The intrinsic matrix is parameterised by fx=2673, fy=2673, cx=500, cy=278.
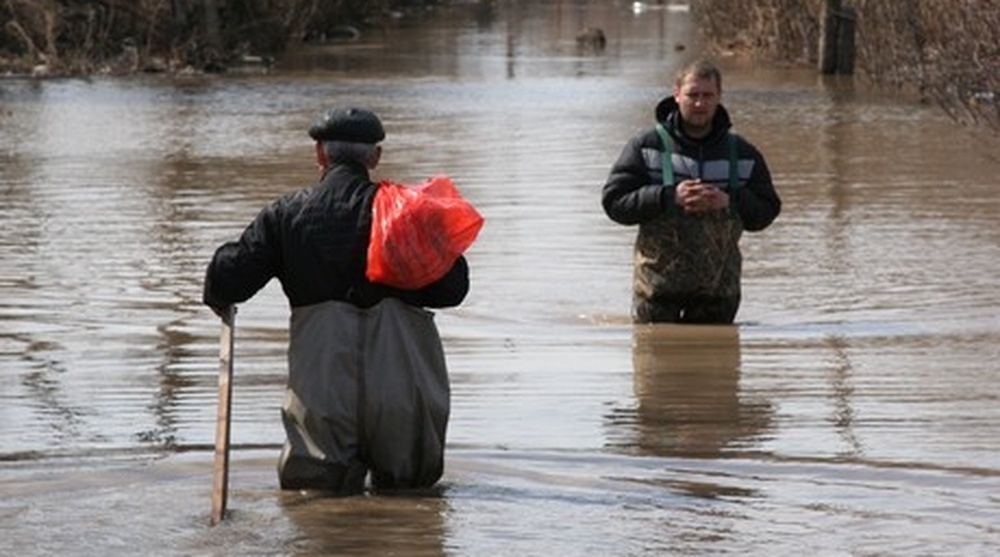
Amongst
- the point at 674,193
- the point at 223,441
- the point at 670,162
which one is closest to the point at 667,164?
the point at 670,162

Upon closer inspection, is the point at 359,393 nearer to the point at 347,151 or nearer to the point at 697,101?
Answer: the point at 347,151

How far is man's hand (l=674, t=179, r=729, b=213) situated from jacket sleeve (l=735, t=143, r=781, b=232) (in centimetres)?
11

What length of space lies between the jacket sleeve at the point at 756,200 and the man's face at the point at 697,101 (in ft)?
0.99

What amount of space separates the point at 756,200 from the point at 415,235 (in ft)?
12.6

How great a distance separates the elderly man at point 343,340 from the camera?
852 cm

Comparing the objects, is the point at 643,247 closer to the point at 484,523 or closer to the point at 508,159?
the point at 484,523

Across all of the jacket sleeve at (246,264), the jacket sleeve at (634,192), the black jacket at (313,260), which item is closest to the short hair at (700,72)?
the jacket sleeve at (634,192)

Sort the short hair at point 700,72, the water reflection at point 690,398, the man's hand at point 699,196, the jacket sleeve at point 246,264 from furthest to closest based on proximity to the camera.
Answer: the man's hand at point 699,196
the short hair at point 700,72
the water reflection at point 690,398
the jacket sleeve at point 246,264

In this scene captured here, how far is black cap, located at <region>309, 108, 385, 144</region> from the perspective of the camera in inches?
344

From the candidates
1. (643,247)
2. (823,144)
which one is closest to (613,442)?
(643,247)

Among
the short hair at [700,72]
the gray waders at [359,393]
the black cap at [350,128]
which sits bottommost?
the gray waders at [359,393]

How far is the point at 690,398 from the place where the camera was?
36.3ft

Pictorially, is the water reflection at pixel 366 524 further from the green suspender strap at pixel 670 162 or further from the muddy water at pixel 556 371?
the green suspender strap at pixel 670 162

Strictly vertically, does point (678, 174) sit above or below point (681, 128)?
below
